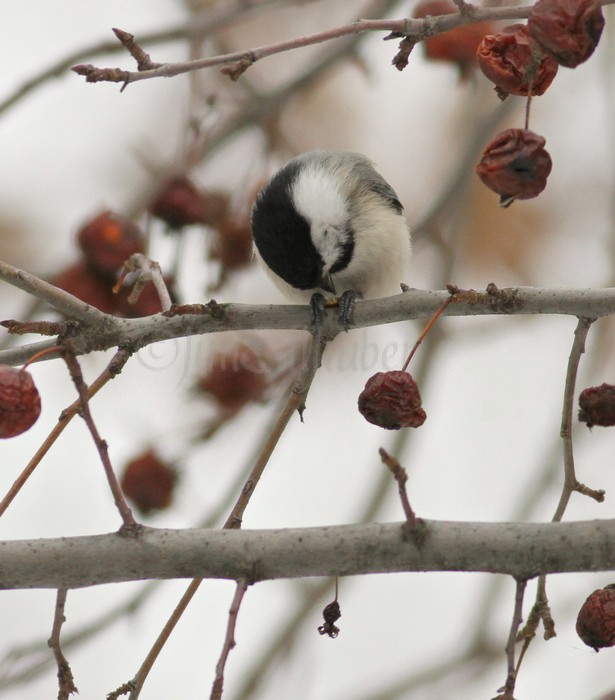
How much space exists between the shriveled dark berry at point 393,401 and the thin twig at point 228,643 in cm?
36

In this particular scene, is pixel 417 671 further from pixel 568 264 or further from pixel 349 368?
pixel 568 264

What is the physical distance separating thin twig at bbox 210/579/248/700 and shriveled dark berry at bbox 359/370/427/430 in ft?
1.19

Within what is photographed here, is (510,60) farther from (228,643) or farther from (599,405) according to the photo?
(228,643)

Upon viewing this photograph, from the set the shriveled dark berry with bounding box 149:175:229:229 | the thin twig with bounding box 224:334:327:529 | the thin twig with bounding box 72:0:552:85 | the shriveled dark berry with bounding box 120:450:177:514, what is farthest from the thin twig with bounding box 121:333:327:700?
the shriveled dark berry with bounding box 120:450:177:514

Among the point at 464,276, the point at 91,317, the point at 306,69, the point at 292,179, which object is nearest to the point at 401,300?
the point at 91,317

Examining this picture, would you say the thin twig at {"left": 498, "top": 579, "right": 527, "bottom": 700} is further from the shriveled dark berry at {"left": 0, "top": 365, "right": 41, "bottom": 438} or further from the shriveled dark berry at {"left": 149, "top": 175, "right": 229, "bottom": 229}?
the shriveled dark berry at {"left": 149, "top": 175, "right": 229, "bottom": 229}

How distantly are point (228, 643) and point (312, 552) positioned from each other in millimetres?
155

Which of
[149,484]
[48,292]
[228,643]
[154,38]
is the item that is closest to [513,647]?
[228,643]

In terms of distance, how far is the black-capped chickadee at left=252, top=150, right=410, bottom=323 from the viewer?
2.03 metres

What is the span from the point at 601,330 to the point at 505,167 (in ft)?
6.01

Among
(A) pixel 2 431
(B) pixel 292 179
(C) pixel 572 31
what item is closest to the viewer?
(C) pixel 572 31

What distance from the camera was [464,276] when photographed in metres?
3.17

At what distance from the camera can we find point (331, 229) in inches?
84.3

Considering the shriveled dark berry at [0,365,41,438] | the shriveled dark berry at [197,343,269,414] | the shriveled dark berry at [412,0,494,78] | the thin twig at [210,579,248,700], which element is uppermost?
the shriveled dark berry at [412,0,494,78]
